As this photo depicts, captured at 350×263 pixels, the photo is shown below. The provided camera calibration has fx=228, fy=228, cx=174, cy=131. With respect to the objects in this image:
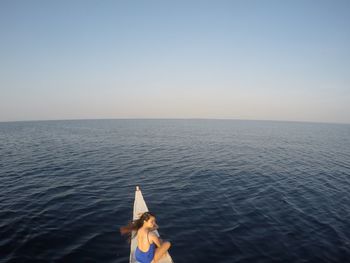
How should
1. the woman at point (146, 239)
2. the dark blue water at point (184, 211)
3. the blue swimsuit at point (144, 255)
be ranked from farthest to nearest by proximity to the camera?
1. the dark blue water at point (184, 211)
2. the blue swimsuit at point (144, 255)
3. the woman at point (146, 239)

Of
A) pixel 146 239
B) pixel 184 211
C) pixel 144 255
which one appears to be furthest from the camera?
pixel 184 211

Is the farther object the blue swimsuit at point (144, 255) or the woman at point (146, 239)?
the blue swimsuit at point (144, 255)

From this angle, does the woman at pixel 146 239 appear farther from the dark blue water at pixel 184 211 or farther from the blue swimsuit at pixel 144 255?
the dark blue water at pixel 184 211

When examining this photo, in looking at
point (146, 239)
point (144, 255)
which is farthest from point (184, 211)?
point (146, 239)

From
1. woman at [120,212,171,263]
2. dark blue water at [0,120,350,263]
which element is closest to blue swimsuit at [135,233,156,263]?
woman at [120,212,171,263]

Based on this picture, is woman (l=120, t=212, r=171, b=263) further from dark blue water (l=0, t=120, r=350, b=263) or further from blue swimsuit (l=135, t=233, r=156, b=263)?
dark blue water (l=0, t=120, r=350, b=263)

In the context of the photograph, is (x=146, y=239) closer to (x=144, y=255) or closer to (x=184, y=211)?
(x=144, y=255)

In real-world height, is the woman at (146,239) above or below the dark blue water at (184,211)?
above

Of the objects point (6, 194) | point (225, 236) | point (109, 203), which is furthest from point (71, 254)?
point (6, 194)

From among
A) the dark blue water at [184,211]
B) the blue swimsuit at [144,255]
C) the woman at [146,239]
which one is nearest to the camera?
the woman at [146,239]

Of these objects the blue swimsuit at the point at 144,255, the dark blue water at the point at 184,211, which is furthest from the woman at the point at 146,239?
the dark blue water at the point at 184,211

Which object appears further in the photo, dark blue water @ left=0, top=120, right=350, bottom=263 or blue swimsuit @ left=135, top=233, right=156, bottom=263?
dark blue water @ left=0, top=120, right=350, bottom=263

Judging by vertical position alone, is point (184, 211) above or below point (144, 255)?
below

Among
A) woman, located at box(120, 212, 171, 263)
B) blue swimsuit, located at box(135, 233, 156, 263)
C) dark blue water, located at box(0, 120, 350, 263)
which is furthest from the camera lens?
dark blue water, located at box(0, 120, 350, 263)
